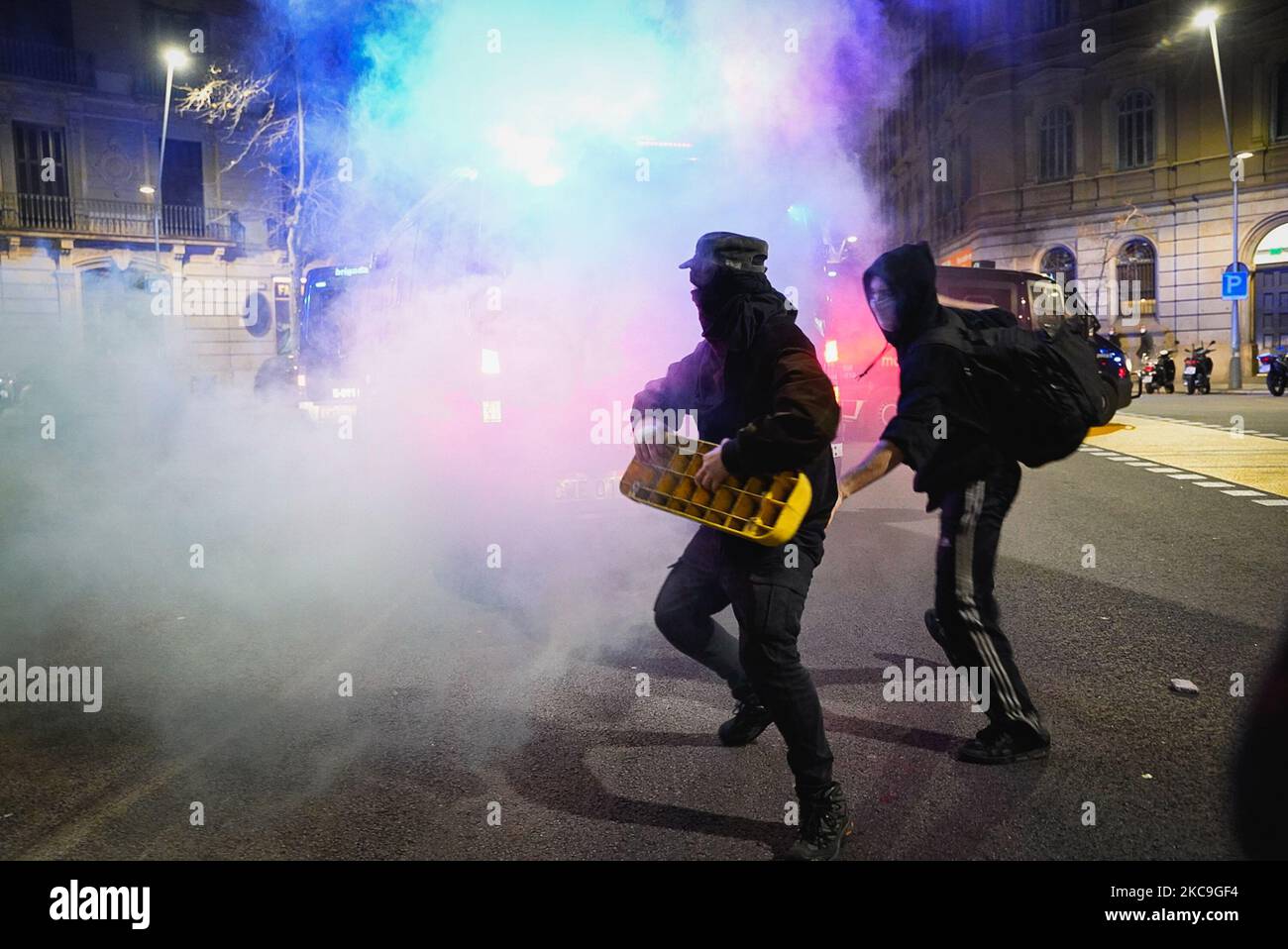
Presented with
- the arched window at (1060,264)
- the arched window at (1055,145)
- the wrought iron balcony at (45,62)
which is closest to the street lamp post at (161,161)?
the wrought iron balcony at (45,62)

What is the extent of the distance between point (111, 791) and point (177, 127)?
32.1 meters

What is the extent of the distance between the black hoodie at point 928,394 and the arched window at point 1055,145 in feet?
101

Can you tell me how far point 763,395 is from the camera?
8.84ft

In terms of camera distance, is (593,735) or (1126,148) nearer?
(593,735)

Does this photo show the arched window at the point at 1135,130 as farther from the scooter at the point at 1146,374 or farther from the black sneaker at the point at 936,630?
the black sneaker at the point at 936,630

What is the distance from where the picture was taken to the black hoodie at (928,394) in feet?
9.84

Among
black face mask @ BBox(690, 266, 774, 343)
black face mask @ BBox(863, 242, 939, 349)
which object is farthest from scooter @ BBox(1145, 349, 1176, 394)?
black face mask @ BBox(690, 266, 774, 343)

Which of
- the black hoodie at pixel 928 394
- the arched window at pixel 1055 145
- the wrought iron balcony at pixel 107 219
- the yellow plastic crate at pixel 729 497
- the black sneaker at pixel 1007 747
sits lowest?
the black sneaker at pixel 1007 747

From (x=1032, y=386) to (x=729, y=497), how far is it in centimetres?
109

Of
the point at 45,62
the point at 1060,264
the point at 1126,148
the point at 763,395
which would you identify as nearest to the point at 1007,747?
the point at 763,395

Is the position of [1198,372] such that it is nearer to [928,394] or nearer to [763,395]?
[928,394]

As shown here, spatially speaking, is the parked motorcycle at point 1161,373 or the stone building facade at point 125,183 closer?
the parked motorcycle at point 1161,373
